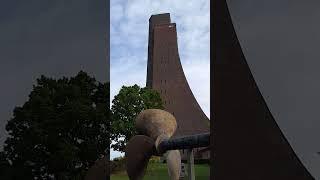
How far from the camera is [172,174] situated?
1100cm

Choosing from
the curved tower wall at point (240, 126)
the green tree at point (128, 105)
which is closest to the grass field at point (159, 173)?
the green tree at point (128, 105)

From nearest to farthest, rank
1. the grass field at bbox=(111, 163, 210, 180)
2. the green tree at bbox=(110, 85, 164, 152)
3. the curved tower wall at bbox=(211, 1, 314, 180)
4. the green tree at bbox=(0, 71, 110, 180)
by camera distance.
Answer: the curved tower wall at bbox=(211, 1, 314, 180), the green tree at bbox=(0, 71, 110, 180), the grass field at bbox=(111, 163, 210, 180), the green tree at bbox=(110, 85, 164, 152)

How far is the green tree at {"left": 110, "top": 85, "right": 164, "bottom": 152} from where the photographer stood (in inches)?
958

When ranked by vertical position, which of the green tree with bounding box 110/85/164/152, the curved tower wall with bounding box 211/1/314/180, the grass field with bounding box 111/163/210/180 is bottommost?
the grass field with bounding box 111/163/210/180

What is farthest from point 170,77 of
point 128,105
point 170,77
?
point 128,105

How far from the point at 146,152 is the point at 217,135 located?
3425 mm

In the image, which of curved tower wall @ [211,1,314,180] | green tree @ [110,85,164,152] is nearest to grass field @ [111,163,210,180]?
green tree @ [110,85,164,152]

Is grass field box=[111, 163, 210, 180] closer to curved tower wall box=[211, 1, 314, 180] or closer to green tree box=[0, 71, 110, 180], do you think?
Answer: green tree box=[0, 71, 110, 180]

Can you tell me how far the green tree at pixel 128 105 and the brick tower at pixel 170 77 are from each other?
2.76 ft

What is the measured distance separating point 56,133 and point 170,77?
11.8m

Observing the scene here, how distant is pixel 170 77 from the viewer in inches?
1029

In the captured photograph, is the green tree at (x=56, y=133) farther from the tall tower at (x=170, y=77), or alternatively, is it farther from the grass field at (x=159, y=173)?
the tall tower at (x=170, y=77)

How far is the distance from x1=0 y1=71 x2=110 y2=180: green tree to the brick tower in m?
9.54

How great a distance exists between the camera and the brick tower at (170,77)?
25062mm
